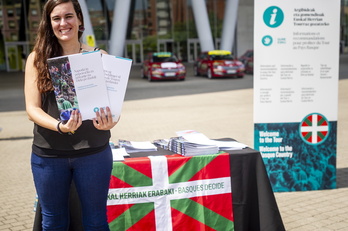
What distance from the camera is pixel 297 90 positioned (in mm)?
5199

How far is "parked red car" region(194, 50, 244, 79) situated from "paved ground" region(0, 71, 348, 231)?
6.46m

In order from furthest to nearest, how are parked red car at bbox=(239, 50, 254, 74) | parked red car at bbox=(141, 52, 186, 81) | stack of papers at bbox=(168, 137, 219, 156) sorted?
1. parked red car at bbox=(239, 50, 254, 74)
2. parked red car at bbox=(141, 52, 186, 81)
3. stack of papers at bbox=(168, 137, 219, 156)

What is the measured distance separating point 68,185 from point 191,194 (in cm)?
139

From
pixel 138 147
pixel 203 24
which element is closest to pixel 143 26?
pixel 203 24

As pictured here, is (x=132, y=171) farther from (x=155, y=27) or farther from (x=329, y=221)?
(x=155, y=27)

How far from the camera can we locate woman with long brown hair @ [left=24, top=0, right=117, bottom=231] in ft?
7.84

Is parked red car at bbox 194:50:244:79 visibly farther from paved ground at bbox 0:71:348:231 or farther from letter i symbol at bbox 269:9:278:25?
letter i symbol at bbox 269:9:278:25

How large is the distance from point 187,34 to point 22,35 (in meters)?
16.1

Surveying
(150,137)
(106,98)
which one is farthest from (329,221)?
(150,137)

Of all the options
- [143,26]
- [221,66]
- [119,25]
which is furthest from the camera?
[143,26]

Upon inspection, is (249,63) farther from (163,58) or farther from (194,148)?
(194,148)

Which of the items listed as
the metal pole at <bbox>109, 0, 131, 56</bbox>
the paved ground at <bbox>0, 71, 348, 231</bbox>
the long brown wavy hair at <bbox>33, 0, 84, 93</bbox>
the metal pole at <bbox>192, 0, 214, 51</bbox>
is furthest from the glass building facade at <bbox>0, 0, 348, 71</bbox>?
the long brown wavy hair at <bbox>33, 0, 84, 93</bbox>

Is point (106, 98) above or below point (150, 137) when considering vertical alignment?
above

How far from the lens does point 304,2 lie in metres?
5.06
